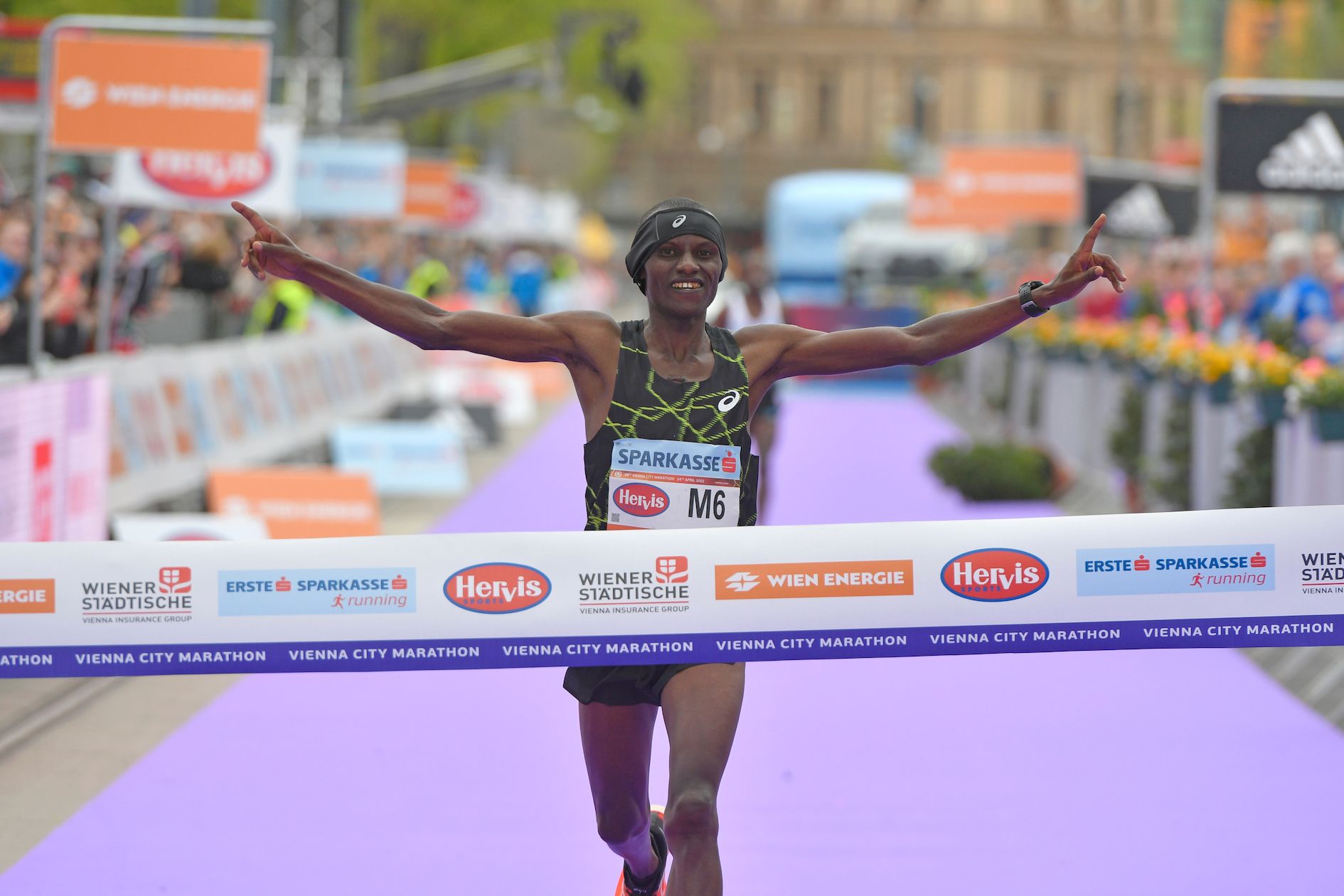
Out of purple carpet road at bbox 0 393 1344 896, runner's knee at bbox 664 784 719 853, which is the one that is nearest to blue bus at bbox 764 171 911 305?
purple carpet road at bbox 0 393 1344 896

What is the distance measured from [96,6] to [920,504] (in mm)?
26771

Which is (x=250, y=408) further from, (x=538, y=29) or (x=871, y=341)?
(x=538, y=29)

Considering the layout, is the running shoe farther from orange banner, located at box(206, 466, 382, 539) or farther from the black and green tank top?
→ orange banner, located at box(206, 466, 382, 539)

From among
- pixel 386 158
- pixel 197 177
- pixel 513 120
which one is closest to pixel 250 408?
pixel 197 177

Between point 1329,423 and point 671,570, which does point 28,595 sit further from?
point 1329,423

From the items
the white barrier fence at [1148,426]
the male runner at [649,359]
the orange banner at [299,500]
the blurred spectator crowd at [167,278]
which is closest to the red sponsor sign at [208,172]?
the blurred spectator crowd at [167,278]

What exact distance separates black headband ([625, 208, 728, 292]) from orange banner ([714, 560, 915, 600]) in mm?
730

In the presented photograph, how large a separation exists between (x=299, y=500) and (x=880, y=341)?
7.99 meters

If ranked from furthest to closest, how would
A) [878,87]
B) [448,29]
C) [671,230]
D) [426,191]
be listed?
1. [878,87]
2. [448,29]
3. [426,191]
4. [671,230]

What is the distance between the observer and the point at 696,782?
458cm

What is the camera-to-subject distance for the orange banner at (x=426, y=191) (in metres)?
31.6

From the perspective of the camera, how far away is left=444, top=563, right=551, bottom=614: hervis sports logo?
4.89 metres

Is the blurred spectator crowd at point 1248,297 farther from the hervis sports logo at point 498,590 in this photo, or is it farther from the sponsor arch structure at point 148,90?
the hervis sports logo at point 498,590

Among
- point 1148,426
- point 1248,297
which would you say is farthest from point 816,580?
point 1248,297
